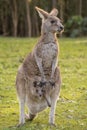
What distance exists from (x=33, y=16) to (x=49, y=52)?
1090 inches

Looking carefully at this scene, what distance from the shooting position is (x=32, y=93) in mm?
6469

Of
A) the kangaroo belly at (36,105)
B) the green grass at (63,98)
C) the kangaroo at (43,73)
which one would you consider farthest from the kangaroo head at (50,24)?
the green grass at (63,98)

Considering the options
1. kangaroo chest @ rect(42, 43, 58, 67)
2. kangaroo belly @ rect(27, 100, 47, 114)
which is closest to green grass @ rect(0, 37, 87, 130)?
kangaroo belly @ rect(27, 100, 47, 114)

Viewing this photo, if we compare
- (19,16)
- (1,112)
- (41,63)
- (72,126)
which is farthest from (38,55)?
(19,16)

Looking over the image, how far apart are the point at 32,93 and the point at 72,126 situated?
78 cm

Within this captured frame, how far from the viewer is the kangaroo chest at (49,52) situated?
6.49 m

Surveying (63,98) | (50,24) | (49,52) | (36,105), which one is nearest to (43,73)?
(49,52)

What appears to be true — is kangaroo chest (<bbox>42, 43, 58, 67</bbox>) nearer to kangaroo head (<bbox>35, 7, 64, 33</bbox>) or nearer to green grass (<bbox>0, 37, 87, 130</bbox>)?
kangaroo head (<bbox>35, 7, 64, 33</bbox>)

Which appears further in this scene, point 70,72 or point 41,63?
point 70,72

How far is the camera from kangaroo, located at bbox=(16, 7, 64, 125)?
6457 mm

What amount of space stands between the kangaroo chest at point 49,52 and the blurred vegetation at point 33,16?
23655 millimetres

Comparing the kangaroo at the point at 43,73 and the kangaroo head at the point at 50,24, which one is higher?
the kangaroo head at the point at 50,24

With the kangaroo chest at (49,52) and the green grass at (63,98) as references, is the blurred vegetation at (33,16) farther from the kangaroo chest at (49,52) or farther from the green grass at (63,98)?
the kangaroo chest at (49,52)

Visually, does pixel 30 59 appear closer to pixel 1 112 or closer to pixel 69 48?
pixel 1 112
